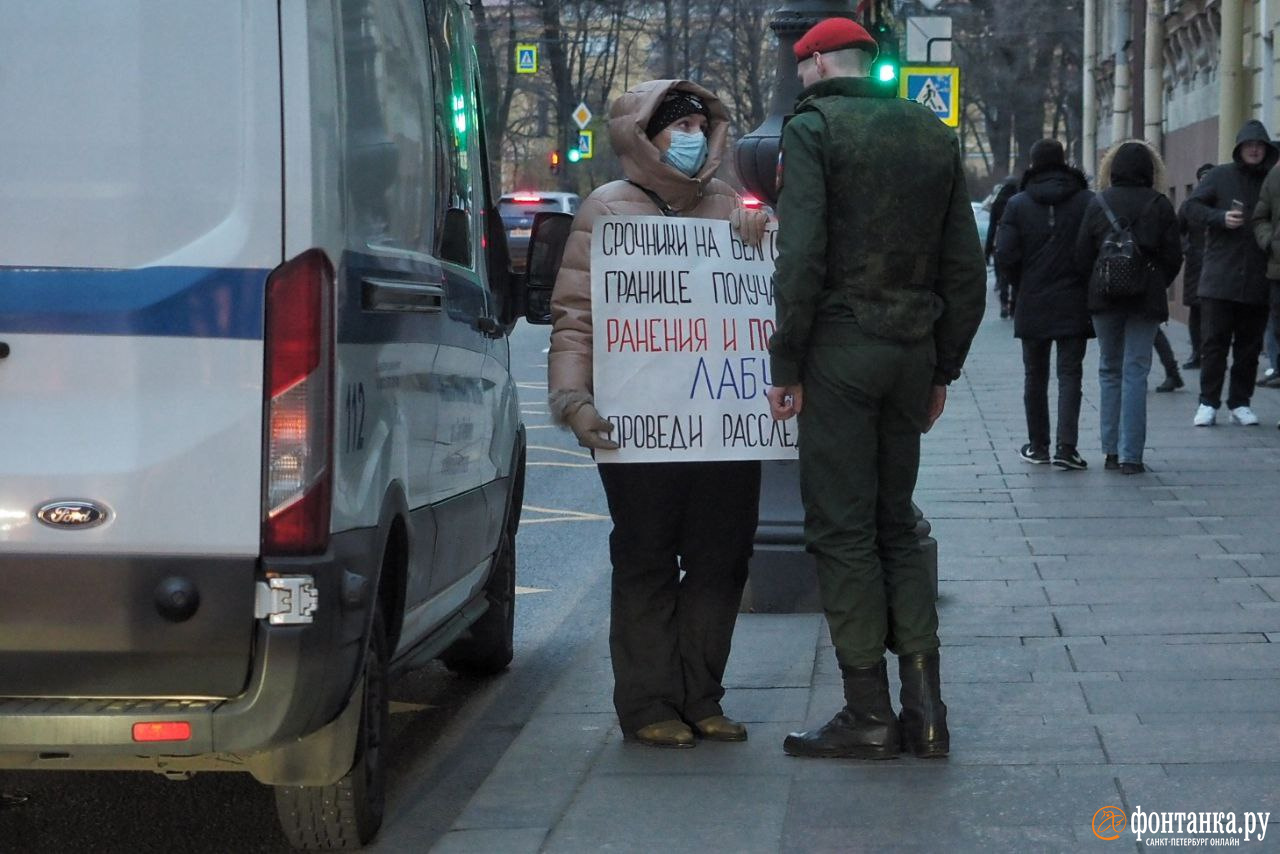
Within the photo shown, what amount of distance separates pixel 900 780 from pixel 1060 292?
6.75 metres

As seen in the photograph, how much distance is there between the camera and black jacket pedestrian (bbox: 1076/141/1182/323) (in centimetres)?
1102

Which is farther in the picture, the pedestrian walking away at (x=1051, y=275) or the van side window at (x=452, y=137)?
the pedestrian walking away at (x=1051, y=275)

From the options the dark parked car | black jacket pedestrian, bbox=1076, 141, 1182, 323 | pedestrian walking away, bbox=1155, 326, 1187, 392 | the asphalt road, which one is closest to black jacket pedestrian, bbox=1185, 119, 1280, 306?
black jacket pedestrian, bbox=1076, 141, 1182, 323

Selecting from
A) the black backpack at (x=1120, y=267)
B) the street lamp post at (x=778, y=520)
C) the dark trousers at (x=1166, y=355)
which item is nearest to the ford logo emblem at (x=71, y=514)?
the street lamp post at (x=778, y=520)

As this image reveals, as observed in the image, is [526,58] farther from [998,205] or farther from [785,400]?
[785,400]

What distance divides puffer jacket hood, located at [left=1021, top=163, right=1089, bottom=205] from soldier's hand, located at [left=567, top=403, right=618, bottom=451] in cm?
663

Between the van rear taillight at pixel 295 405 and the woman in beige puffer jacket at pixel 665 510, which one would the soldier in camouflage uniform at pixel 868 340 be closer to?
the woman in beige puffer jacket at pixel 665 510

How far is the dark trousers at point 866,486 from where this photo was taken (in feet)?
16.8

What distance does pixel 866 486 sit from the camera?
521 cm

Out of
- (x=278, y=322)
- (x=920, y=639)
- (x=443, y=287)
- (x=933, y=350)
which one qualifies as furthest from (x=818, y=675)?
(x=278, y=322)

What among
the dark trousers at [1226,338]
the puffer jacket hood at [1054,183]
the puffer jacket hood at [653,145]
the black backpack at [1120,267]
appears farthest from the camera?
the dark trousers at [1226,338]

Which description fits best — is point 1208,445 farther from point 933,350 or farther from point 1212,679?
point 933,350

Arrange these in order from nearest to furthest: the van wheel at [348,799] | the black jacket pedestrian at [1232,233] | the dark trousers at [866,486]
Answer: the van wheel at [348,799] < the dark trousers at [866,486] < the black jacket pedestrian at [1232,233]

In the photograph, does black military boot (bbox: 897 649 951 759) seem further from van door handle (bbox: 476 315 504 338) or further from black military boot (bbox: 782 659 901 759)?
van door handle (bbox: 476 315 504 338)
